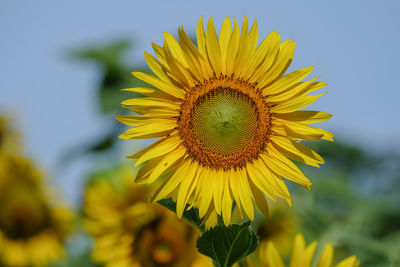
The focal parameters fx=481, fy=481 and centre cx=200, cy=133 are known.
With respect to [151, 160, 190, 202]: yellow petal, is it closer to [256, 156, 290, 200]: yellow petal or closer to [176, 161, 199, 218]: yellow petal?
[176, 161, 199, 218]: yellow petal

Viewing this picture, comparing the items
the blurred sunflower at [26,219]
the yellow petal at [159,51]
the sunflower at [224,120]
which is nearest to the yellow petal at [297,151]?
the sunflower at [224,120]

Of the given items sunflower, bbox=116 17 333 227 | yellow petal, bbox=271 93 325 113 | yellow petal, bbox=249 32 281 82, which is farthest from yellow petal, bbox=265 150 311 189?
yellow petal, bbox=249 32 281 82

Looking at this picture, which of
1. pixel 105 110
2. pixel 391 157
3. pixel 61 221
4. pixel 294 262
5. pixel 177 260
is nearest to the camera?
pixel 294 262

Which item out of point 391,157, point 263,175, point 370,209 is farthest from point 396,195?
point 391,157

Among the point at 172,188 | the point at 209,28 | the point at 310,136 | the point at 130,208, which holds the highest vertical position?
the point at 209,28

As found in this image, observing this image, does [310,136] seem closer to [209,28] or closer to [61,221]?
[209,28]

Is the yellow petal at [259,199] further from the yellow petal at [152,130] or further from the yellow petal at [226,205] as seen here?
the yellow petal at [152,130]

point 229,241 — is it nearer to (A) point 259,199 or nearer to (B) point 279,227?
(A) point 259,199
